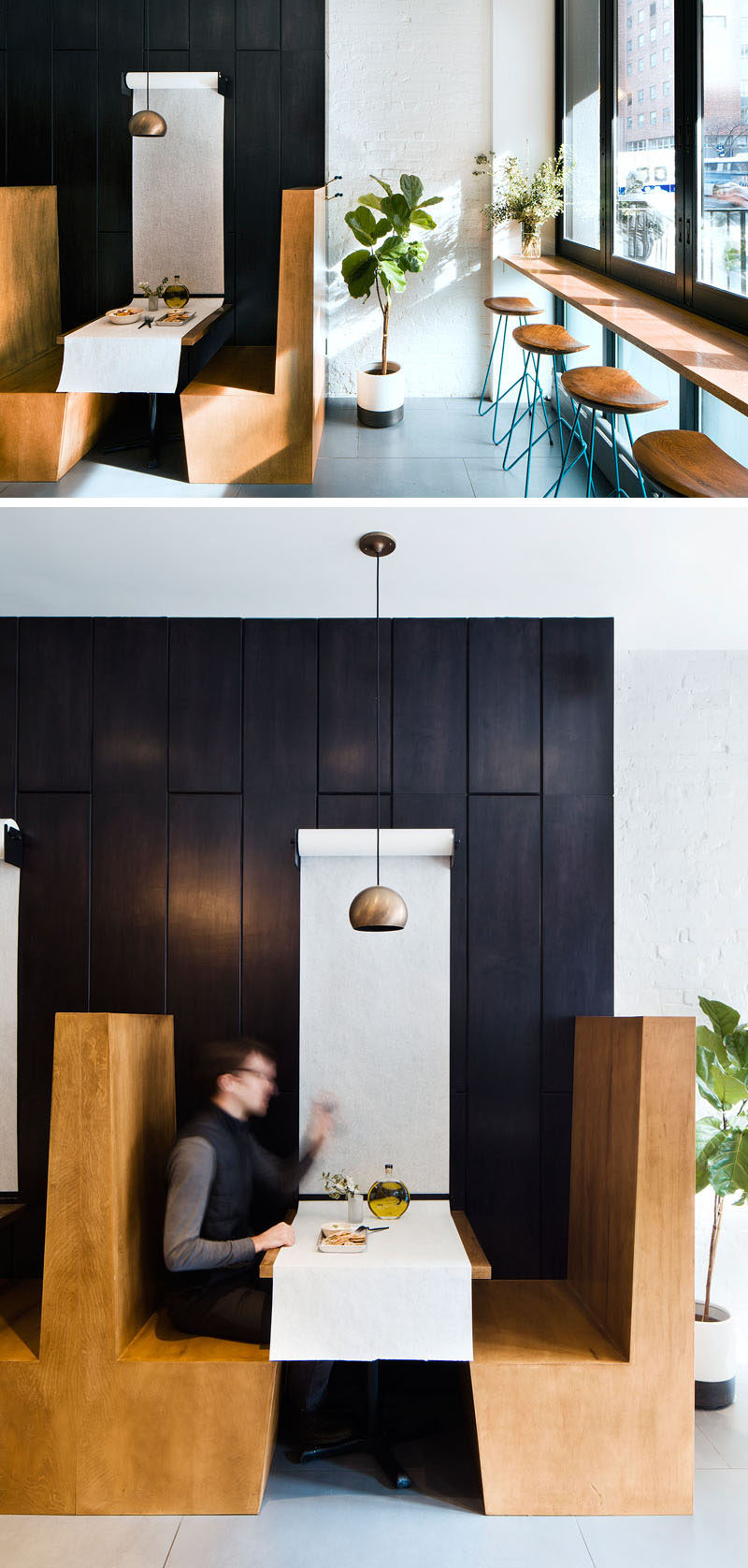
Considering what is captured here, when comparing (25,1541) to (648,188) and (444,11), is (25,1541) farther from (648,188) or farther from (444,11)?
(444,11)

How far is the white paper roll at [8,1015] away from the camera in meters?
4.84

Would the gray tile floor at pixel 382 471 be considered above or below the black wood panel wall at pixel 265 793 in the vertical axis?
above

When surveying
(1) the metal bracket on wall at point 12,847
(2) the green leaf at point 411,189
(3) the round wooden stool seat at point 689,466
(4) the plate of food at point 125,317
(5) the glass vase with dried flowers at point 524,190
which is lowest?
(1) the metal bracket on wall at point 12,847

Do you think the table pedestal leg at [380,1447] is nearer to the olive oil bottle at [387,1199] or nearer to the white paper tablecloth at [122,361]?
the olive oil bottle at [387,1199]

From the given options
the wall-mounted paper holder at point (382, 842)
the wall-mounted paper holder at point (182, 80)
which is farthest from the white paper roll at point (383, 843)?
the wall-mounted paper holder at point (182, 80)

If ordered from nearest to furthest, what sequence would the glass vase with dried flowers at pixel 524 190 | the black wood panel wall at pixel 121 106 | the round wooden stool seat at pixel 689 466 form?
the round wooden stool seat at pixel 689 466 → the glass vase with dried flowers at pixel 524 190 → the black wood panel wall at pixel 121 106

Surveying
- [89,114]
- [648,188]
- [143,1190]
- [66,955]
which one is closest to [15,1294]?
[143,1190]

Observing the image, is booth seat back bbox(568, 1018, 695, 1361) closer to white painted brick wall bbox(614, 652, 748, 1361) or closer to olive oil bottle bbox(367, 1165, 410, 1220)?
olive oil bottle bbox(367, 1165, 410, 1220)

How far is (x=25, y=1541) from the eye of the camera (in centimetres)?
350

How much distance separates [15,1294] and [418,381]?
4.65 m

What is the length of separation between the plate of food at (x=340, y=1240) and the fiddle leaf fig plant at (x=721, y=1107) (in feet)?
4.57

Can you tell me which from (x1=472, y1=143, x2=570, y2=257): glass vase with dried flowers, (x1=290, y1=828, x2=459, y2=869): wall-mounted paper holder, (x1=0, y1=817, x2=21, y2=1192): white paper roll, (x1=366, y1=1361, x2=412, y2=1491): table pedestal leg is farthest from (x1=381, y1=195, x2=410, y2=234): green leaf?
(x1=366, y1=1361, x2=412, y2=1491): table pedestal leg

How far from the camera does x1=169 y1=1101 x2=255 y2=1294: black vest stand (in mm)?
3936

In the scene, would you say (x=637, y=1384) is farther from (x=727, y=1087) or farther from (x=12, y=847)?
(x=12, y=847)
